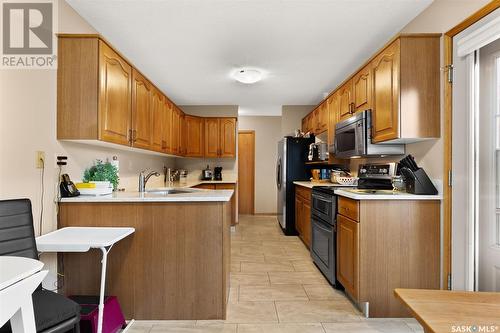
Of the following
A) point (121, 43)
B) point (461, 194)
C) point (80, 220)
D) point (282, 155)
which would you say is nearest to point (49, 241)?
point (80, 220)

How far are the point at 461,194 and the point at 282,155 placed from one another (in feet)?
10.9

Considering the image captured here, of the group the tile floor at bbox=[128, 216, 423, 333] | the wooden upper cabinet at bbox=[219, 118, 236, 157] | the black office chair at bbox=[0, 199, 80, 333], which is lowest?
the tile floor at bbox=[128, 216, 423, 333]

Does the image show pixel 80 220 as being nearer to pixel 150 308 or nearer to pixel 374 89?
pixel 150 308

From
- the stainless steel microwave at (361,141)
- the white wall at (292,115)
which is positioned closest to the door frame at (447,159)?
the stainless steel microwave at (361,141)

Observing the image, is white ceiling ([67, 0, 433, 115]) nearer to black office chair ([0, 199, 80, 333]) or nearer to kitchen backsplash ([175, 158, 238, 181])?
black office chair ([0, 199, 80, 333])

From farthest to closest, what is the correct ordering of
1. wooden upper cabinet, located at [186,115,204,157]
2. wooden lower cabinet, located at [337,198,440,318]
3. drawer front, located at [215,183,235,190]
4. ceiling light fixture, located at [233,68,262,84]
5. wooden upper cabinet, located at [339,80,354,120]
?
wooden upper cabinet, located at [186,115,204,157], drawer front, located at [215,183,235,190], ceiling light fixture, located at [233,68,262,84], wooden upper cabinet, located at [339,80,354,120], wooden lower cabinet, located at [337,198,440,318]

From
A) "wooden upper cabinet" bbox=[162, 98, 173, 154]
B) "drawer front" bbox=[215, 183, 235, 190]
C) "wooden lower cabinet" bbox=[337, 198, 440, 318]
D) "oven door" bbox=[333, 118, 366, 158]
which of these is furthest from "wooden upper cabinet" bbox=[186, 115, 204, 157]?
"wooden lower cabinet" bbox=[337, 198, 440, 318]

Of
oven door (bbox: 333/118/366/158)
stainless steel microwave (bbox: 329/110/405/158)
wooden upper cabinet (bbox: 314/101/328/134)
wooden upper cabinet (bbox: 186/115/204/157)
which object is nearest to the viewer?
stainless steel microwave (bbox: 329/110/405/158)

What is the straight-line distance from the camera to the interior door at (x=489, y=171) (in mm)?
1813

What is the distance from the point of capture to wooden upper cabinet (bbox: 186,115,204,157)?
5473mm

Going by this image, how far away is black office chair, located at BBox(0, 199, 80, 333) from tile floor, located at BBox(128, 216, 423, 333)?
79 centimetres

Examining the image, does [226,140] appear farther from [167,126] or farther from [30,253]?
[30,253]

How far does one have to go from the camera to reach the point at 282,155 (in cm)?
516

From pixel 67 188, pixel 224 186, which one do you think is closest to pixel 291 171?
pixel 224 186
